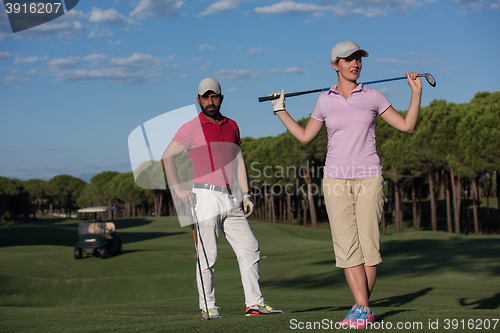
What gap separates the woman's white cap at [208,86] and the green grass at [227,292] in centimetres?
252

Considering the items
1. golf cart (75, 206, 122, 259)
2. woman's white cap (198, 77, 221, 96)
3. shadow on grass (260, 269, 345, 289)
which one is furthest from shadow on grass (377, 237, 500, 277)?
golf cart (75, 206, 122, 259)

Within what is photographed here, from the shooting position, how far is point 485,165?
32.9 meters

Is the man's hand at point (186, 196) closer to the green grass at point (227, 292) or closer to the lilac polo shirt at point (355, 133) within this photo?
the green grass at point (227, 292)

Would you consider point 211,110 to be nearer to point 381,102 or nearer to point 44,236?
point 381,102

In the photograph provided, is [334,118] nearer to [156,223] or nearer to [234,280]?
[234,280]

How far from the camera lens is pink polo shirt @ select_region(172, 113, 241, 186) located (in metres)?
5.50

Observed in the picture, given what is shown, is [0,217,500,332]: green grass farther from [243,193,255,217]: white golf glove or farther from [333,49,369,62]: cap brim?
[333,49,369,62]: cap brim

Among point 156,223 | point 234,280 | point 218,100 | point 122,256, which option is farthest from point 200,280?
point 156,223

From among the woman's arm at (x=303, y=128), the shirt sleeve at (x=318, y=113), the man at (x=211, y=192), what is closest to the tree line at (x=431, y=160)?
the man at (x=211, y=192)

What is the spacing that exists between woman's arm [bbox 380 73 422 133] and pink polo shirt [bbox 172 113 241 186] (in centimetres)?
188

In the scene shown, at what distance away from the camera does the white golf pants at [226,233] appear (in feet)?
17.9

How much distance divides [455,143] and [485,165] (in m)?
3.83

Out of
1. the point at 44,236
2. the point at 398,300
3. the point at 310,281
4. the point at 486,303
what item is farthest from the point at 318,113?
the point at 44,236

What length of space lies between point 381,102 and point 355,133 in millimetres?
400
